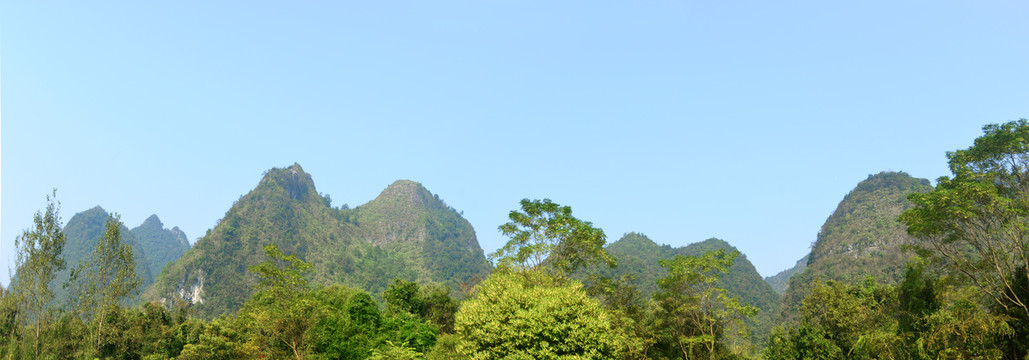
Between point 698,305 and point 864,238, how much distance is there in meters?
86.3

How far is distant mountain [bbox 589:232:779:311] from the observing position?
11919 centimetres

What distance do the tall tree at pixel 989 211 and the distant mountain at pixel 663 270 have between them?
7801cm

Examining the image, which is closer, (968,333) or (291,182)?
(968,333)

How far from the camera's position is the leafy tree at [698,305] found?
27.7 m

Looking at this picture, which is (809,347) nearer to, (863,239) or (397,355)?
(397,355)

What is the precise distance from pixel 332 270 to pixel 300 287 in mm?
121202

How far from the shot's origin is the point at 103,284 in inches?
1396

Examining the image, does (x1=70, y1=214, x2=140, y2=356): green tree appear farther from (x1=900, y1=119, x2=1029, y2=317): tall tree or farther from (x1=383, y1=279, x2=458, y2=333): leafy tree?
(x1=900, y1=119, x2=1029, y2=317): tall tree

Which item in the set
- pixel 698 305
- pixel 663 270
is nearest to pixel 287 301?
pixel 698 305

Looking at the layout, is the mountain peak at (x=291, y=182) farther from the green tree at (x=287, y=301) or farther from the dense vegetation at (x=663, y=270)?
the green tree at (x=287, y=301)

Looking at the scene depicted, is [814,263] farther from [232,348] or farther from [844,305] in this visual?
[232,348]

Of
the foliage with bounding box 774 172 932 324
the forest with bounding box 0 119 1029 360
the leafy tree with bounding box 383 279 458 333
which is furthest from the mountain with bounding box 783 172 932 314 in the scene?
the leafy tree with bounding box 383 279 458 333

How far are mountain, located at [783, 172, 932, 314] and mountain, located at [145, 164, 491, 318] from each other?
7287cm

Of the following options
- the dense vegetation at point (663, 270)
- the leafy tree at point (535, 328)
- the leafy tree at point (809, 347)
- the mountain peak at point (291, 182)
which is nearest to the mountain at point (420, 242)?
the mountain peak at point (291, 182)
